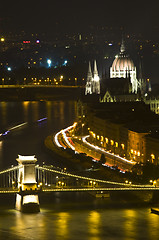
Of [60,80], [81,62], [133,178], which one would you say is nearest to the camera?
[133,178]

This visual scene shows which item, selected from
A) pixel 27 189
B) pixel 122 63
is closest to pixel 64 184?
pixel 27 189

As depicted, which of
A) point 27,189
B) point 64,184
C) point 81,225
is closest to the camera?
point 81,225

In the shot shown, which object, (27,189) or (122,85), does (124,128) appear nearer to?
(27,189)

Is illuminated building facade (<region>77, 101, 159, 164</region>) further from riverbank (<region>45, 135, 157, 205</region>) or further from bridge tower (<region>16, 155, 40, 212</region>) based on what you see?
bridge tower (<region>16, 155, 40, 212</region>)

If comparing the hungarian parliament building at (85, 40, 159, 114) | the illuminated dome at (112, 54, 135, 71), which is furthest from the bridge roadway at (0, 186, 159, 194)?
the illuminated dome at (112, 54, 135, 71)

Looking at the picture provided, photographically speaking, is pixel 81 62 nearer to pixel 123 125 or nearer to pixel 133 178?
pixel 123 125

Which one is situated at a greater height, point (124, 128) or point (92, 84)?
point (92, 84)

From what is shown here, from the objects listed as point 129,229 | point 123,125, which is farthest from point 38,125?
point 129,229

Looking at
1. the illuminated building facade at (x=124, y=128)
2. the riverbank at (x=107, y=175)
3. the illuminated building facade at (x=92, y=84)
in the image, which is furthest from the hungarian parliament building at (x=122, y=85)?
the riverbank at (x=107, y=175)

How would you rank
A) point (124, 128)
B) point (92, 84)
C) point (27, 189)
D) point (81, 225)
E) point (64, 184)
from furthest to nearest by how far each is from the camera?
point (92, 84), point (124, 128), point (64, 184), point (27, 189), point (81, 225)
